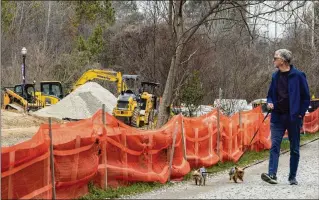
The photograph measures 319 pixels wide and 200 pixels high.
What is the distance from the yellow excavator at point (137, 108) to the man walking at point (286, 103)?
696 inches

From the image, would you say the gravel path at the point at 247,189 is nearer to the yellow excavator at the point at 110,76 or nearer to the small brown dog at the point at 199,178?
the small brown dog at the point at 199,178

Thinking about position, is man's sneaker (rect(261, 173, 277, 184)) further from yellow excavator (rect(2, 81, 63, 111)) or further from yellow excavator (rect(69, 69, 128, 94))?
yellow excavator (rect(2, 81, 63, 111))

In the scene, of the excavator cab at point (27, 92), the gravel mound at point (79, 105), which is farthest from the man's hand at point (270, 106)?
the excavator cab at point (27, 92)

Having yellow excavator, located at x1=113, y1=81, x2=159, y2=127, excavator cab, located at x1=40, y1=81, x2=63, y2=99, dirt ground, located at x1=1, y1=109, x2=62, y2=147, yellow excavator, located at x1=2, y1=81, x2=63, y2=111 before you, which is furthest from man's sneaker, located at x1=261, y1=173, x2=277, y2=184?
excavator cab, located at x1=40, y1=81, x2=63, y2=99

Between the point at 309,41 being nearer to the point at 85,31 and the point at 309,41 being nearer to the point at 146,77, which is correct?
the point at 146,77

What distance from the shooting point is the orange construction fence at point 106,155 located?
7.31 meters

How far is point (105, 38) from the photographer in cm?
5197

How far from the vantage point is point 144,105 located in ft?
93.9

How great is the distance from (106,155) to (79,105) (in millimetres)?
23050

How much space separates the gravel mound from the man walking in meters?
22.5

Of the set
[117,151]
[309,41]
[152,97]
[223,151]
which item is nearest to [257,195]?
[117,151]

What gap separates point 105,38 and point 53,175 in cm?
4486

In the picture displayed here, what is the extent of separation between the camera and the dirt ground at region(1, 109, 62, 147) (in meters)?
24.4

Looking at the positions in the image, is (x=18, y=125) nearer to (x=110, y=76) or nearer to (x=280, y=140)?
(x=110, y=76)
